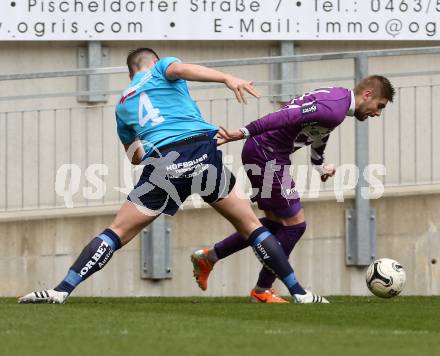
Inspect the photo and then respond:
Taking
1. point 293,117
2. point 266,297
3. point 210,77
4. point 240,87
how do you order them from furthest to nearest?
point 266,297, point 293,117, point 210,77, point 240,87

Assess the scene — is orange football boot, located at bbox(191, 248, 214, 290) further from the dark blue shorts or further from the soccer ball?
the dark blue shorts

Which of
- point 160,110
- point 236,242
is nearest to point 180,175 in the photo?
point 160,110

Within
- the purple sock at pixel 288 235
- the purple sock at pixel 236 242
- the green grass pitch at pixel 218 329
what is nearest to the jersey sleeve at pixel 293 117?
the purple sock at pixel 288 235

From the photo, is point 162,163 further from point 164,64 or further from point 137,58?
point 137,58

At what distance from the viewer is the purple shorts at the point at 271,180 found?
10445 mm

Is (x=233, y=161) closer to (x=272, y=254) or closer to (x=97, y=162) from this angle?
(x=97, y=162)

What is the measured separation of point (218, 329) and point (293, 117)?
214cm

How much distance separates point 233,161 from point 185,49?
1551mm

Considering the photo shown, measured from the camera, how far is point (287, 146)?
1052 centimetres

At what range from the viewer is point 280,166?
1051 cm

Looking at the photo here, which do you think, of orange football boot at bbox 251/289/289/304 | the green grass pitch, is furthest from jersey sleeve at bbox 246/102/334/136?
orange football boot at bbox 251/289/289/304

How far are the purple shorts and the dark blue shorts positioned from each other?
827mm

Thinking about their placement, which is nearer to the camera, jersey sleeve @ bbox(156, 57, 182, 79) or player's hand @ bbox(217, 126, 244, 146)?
player's hand @ bbox(217, 126, 244, 146)

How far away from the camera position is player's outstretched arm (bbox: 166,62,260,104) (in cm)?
875
